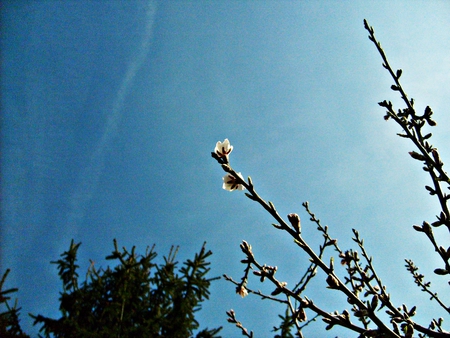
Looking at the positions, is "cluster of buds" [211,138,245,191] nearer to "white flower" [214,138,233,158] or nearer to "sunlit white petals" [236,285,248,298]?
"white flower" [214,138,233,158]

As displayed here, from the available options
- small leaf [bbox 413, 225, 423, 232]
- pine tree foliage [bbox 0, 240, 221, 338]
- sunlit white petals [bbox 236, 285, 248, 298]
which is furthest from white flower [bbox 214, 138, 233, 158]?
pine tree foliage [bbox 0, 240, 221, 338]

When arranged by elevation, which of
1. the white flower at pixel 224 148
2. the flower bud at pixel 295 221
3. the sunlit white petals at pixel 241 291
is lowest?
the sunlit white petals at pixel 241 291

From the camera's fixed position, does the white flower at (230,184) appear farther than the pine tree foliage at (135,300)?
No

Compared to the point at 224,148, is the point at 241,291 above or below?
below

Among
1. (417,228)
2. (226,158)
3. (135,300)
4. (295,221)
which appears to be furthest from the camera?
(135,300)

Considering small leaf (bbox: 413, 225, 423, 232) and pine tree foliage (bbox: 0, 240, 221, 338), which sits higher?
pine tree foliage (bbox: 0, 240, 221, 338)

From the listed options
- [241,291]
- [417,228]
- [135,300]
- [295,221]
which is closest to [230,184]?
[295,221]

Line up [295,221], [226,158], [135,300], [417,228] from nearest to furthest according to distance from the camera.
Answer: [295,221], [226,158], [417,228], [135,300]

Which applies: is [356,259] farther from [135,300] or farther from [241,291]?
[135,300]

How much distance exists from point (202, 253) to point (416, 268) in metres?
4.47

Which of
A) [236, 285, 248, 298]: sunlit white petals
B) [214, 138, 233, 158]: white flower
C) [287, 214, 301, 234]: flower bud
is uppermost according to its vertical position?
[214, 138, 233, 158]: white flower

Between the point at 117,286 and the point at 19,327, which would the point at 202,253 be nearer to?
the point at 117,286

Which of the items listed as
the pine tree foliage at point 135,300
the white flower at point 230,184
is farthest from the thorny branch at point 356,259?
the pine tree foliage at point 135,300

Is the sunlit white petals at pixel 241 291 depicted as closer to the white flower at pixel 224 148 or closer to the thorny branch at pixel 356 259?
the thorny branch at pixel 356 259
